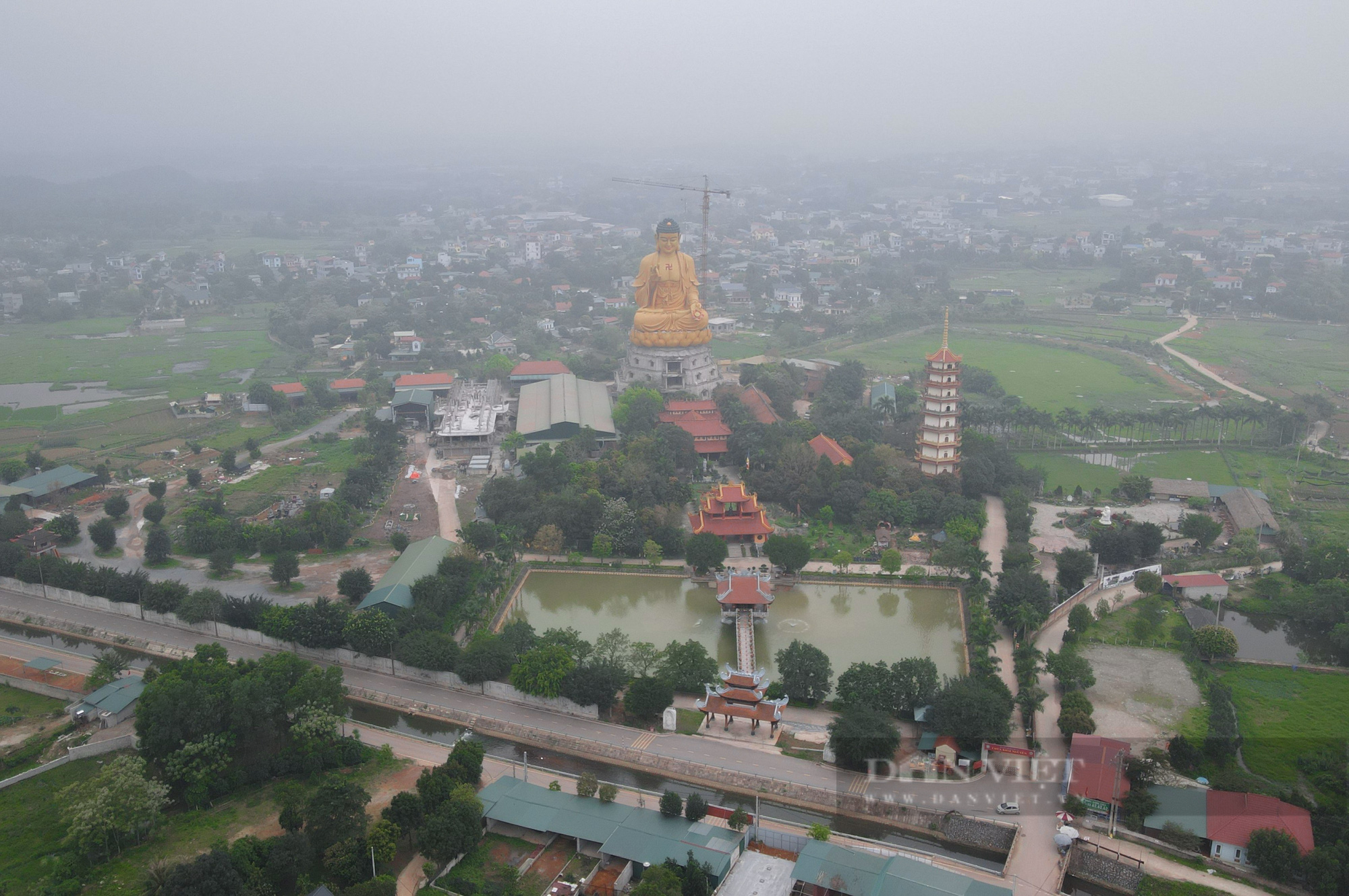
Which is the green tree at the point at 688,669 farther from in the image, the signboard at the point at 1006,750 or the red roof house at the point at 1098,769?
the red roof house at the point at 1098,769

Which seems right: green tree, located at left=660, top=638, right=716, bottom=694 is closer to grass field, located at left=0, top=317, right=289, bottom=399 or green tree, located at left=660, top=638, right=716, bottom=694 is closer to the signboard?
the signboard

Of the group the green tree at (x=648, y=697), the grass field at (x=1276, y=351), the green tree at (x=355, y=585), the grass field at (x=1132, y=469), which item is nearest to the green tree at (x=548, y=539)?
the green tree at (x=355, y=585)

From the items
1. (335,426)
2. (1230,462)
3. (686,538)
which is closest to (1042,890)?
(686,538)

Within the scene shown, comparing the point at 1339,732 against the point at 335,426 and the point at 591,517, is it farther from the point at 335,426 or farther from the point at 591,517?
the point at 335,426

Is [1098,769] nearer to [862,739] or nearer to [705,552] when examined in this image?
[862,739]

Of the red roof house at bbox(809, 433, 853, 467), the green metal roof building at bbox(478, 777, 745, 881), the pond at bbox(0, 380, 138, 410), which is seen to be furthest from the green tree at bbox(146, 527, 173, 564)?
the red roof house at bbox(809, 433, 853, 467)
